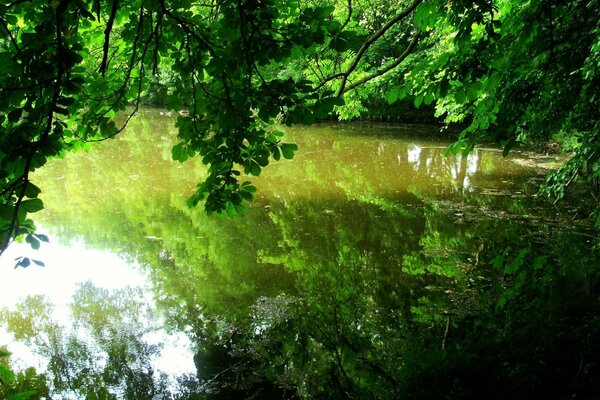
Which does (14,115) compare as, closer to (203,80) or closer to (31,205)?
(31,205)

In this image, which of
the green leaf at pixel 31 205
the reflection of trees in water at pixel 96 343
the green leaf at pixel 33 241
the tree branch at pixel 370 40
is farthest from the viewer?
the reflection of trees in water at pixel 96 343

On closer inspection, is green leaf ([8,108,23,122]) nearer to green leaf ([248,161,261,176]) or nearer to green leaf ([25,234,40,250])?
green leaf ([25,234,40,250])

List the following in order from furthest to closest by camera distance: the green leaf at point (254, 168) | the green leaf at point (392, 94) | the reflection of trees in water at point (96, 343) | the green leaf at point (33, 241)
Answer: the reflection of trees in water at point (96, 343) < the green leaf at point (392, 94) < the green leaf at point (254, 168) < the green leaf at point (33, 241)

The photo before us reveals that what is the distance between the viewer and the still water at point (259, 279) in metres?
4.29

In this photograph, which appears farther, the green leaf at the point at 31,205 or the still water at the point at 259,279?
the still water at the point at 259,279

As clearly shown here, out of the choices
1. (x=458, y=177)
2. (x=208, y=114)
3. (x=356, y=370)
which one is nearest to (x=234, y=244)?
→ (x=356, y=370)

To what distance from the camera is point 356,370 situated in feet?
13.3

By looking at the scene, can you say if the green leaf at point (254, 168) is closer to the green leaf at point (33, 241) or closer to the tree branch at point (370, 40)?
the green leaf at point (33, 241)

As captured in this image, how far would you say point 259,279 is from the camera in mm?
6180

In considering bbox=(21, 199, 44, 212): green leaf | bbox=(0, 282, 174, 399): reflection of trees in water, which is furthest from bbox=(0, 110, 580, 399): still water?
bbox=(21, 199, 44, 212): green leaf

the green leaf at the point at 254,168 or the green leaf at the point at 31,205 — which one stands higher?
the green leaf at the point at 31,205

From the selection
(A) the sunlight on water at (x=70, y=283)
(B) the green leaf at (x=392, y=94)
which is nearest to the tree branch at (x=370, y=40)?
(B) the green leaf at (x=392, y=94)

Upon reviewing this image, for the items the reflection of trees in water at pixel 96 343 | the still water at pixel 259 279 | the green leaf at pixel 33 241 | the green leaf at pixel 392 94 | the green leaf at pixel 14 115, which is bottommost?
the reflection of trees in water at pixel 96 343

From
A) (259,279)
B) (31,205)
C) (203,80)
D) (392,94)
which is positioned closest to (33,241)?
(31,205)
